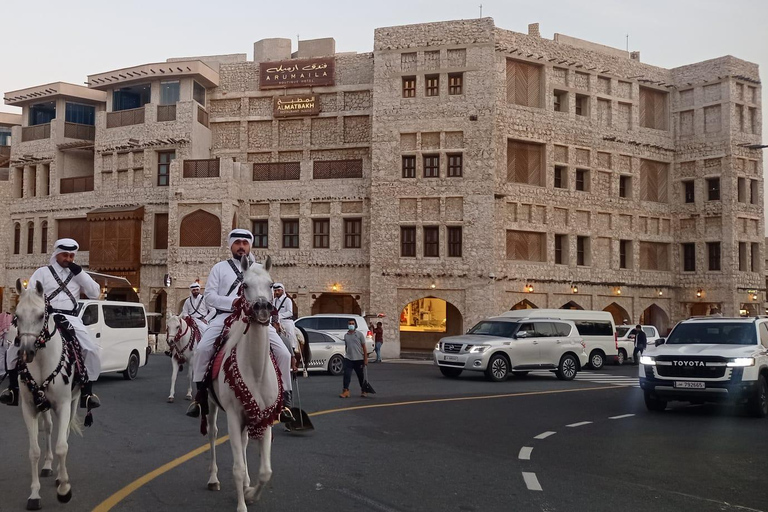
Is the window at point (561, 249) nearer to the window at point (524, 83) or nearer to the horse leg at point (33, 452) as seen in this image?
the window at point (524, 83)

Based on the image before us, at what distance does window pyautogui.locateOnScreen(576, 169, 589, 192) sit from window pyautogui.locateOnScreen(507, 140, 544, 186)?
2701 mm

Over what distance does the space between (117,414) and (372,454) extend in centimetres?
600

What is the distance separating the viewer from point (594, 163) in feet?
141

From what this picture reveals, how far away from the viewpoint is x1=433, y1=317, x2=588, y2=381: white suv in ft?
75.2

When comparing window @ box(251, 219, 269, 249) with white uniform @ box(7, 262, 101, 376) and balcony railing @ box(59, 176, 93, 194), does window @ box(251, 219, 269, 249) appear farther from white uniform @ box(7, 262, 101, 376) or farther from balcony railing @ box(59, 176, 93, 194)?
white uniform @ box(7, 262, 101, 376)

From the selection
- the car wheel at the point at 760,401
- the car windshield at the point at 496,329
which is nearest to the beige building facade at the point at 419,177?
the car windshield at the point at 496,329

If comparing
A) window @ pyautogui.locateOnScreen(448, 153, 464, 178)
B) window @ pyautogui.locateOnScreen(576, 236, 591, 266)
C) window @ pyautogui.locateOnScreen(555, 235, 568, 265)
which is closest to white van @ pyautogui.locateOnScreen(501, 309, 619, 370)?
window @ pyautogui.locateOnScreen(555, 235, 568, 265)

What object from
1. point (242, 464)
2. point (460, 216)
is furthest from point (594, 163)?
point (242, 464)

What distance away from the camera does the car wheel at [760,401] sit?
48.5ft

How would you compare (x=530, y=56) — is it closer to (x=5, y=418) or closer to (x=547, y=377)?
(x=547, y=377)

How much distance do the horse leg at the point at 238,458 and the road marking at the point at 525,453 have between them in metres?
4.51

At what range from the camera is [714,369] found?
1472cm

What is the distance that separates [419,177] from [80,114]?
2219 cm

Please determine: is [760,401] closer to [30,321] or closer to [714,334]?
[714,334]
